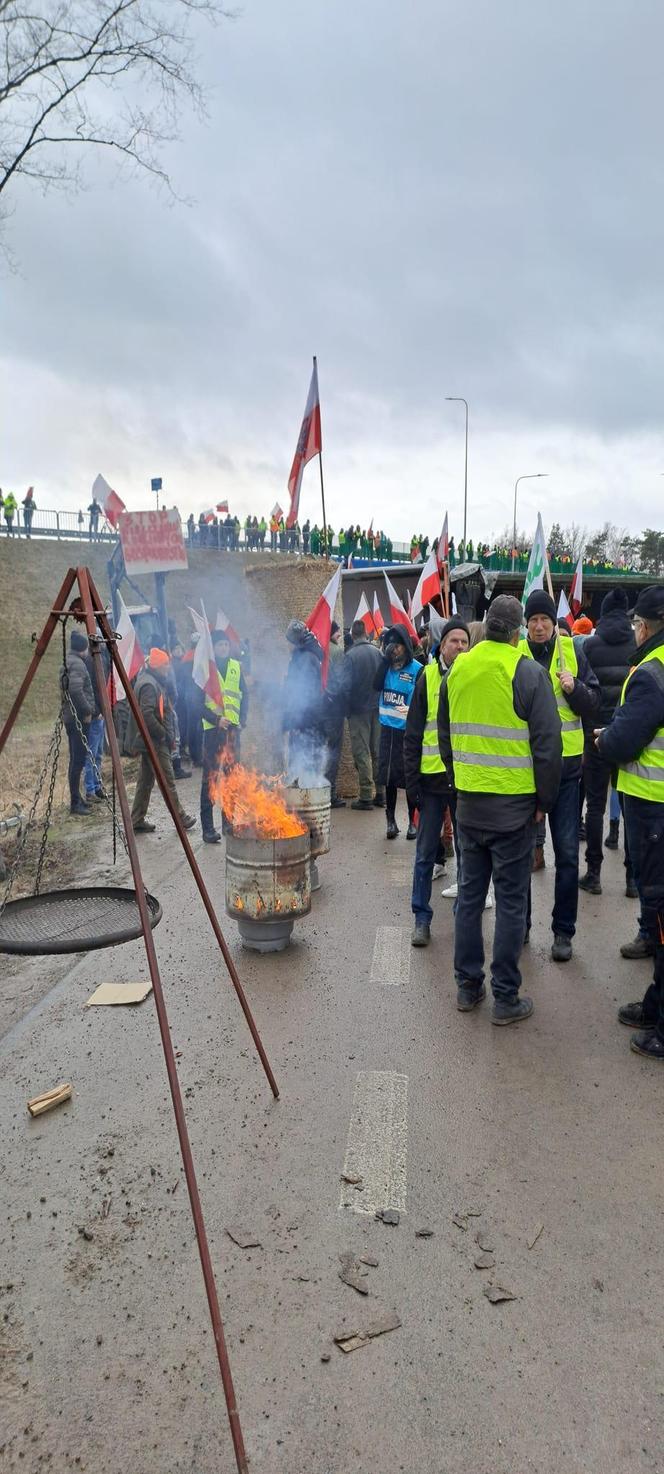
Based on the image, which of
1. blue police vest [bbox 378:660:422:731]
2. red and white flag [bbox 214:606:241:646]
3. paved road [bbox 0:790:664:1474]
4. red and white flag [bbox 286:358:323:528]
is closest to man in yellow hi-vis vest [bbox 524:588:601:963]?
paved road [bbox 0:790:664:1474]

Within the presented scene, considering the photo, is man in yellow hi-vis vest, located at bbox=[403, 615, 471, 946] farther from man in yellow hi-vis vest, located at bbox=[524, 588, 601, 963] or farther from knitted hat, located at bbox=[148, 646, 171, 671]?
knitted hat, located at bbox=[148, 646, 171, 671]

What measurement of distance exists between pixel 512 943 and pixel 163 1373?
270 centimetres

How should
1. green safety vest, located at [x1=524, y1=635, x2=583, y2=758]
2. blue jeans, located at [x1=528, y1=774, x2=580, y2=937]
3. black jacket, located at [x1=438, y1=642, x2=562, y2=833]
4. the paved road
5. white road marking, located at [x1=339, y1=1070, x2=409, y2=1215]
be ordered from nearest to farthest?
the paved road
white road marking, located at [x1=339, y1=1070, x2=409, y2=1215]
black jacket, located at [x1=438, y1=642, x2=562, y2=833]
blue jeans, located at [x1=528, y1=774, x2=580, y2=937]
green safety vest, located at [x1=524, y1=635, x2=583, y2=758]

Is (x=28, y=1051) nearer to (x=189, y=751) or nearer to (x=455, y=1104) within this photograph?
(x=455, y=1104)

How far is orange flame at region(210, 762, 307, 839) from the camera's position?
5.67 meters

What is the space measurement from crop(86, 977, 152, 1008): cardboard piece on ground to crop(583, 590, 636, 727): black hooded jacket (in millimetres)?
4457

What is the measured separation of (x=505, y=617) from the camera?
4398 mm

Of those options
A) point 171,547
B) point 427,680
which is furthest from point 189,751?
point 427,680

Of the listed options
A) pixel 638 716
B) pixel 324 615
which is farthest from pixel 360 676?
pixel 638 716

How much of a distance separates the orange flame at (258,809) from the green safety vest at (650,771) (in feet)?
7.39

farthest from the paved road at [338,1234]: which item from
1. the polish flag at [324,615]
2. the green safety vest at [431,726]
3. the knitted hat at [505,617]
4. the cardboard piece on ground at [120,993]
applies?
the polish flag at [324,615]

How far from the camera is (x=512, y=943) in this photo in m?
4.48

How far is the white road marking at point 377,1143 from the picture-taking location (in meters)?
3.12

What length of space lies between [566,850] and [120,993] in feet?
10.0
